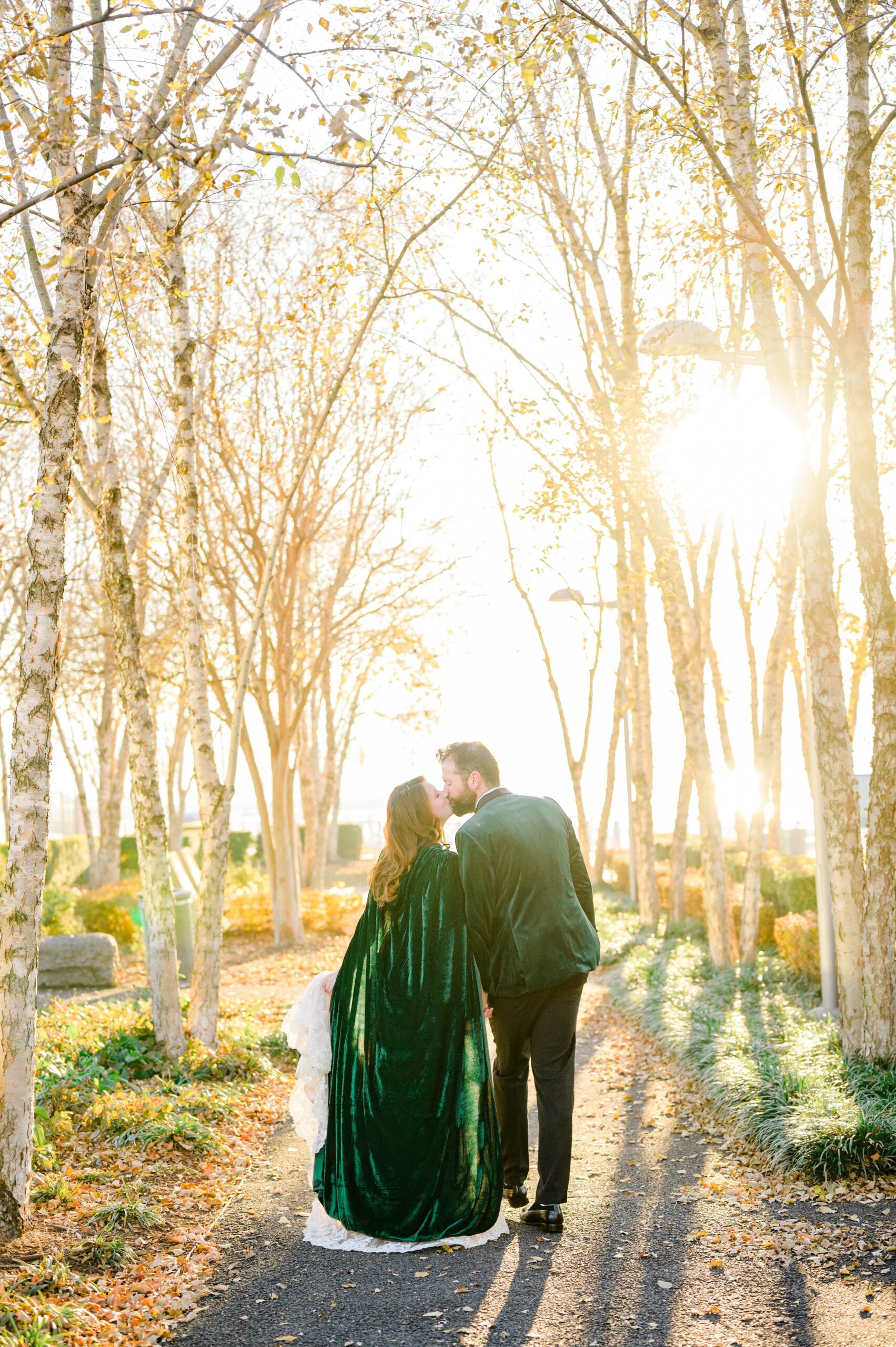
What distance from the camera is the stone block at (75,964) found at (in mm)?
11680

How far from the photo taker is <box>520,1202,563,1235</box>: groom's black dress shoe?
458cm

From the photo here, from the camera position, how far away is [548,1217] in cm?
458

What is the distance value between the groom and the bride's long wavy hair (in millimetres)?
151

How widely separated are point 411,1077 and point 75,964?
830 centimetres

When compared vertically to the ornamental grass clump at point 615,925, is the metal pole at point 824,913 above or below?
above

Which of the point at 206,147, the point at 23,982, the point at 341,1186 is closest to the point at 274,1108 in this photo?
the point at 341,1186

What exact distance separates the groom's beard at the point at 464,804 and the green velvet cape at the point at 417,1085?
26 centimetres

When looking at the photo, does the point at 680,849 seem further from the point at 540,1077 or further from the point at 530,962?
the point at 530,962

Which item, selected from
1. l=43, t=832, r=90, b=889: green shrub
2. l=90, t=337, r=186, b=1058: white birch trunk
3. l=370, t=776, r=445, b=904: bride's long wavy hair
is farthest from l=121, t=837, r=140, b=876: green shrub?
l=370, t=776, r=445, b=904: bride's long wavy hair

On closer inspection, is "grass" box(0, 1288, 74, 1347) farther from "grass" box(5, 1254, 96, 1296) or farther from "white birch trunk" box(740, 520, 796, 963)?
"white birch trunk" box(740, 520, 796, 963)

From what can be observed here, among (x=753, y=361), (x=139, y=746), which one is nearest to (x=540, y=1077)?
(x=139, y=746)

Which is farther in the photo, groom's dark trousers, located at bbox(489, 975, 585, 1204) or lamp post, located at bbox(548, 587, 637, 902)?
lamp post, located at bbox(548, 587, 637, 902)

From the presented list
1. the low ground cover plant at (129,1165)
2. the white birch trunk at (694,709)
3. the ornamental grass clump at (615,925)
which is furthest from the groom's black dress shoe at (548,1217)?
the white birch trunk at (694,709)

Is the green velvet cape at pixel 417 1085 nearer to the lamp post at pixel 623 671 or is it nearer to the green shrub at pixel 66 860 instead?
the lamp post at pixel 623 671
